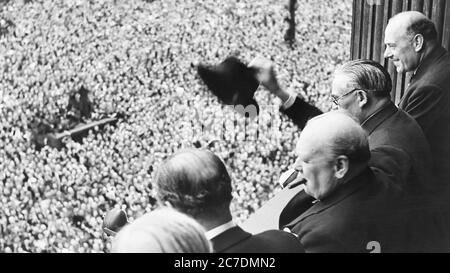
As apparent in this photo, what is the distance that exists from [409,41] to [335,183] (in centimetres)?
86

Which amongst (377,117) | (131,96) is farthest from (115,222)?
(131,96)

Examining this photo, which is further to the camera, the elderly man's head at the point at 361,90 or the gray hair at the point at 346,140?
the elderly man's head at the point at 361,90

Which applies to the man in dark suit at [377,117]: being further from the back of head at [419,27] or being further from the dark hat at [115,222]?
the dark hat at [115,222]

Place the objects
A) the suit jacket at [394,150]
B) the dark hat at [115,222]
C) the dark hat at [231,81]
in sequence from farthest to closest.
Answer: the dark hat at [231,81] < the suit jacket at [394,150] < the dark hat at [115,222]

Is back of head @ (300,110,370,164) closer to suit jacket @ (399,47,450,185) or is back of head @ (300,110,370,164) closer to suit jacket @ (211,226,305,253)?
suit jacket @ (211,226,305,253)

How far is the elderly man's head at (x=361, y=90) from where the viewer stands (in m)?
2.01

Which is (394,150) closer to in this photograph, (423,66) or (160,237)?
(423,66)

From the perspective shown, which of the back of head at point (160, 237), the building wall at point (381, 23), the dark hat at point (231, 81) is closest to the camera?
the back of head at point (160, 237)

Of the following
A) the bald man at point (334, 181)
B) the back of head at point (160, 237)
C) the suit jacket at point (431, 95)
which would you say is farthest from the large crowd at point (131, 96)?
the back of head at point (160, 237)

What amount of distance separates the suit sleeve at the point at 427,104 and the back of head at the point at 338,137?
739 millimetres

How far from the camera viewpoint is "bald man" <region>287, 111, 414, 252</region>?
1.64m

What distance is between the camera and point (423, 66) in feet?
7.66

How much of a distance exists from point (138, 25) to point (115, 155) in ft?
2.80
